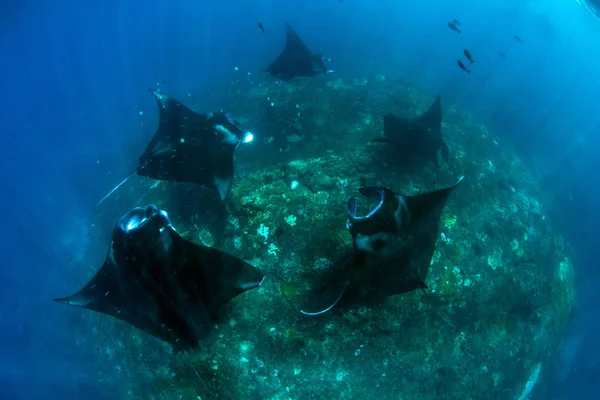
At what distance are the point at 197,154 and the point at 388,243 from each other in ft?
13.3

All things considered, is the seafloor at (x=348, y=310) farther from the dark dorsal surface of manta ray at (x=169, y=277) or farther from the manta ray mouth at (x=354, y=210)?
the manta ray mouth at (x=354, y=210)

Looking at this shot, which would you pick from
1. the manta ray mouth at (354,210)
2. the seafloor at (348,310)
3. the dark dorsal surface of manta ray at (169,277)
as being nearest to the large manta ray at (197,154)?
the seafloor at (348,310)

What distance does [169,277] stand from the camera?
13.3ft

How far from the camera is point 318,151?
26.6 ft

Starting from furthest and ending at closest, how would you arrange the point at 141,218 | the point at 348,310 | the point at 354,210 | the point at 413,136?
the point at 413,136, the point at 348,310, the point at 141,218, the point at 354,210

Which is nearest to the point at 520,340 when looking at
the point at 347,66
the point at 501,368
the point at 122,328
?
the point at 501,368

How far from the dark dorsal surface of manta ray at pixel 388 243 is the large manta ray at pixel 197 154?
111 inches

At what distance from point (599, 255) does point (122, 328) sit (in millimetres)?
21907

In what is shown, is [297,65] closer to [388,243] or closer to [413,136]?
[413,136]

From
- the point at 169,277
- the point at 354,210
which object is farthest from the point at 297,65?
the point at 169,277

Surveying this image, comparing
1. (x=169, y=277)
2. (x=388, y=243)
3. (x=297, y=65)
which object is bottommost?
(x=169, y=277)

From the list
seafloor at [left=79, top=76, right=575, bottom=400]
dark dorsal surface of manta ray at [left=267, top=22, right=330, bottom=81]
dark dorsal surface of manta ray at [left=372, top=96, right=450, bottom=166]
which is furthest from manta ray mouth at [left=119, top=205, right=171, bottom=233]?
dark dorsal surface of manta ray at [left=267, top=22, right=330, bottom=81]

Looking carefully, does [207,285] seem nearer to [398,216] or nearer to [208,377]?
[208,377]

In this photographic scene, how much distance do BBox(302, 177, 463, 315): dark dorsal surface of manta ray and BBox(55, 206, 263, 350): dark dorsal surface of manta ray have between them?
1.34m
